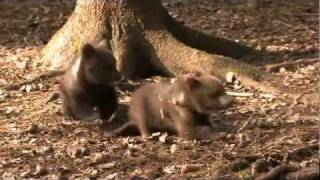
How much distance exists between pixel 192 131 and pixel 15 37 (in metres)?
4.18

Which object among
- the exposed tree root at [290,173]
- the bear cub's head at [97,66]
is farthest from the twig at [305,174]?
the bear cub's head at [97,66]

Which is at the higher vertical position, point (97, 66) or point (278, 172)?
point (97, 66)

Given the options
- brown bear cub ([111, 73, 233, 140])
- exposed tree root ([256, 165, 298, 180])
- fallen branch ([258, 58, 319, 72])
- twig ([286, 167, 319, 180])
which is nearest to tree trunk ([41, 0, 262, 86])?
fallen branch ([258, 58, 319, 72])

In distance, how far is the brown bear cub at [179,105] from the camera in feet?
18.1

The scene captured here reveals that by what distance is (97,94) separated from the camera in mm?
6387

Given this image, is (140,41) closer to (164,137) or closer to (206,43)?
(206,43)

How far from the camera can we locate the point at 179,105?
5629 millimetres

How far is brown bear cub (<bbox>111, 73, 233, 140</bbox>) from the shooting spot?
5508mm

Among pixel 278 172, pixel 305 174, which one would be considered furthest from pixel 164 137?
pixel 305 174

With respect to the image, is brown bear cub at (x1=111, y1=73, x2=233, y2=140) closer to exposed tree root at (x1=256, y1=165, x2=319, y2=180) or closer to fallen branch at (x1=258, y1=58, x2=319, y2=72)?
exposed tree root at (x1=256, y1=165, x2=319, y2=180)

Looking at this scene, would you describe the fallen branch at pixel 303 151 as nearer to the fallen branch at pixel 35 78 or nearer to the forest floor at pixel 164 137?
the forest floor at pixel 164 137

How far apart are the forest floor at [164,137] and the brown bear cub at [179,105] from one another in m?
0.09

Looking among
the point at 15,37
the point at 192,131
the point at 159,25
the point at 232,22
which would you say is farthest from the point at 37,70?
the point at 232,22

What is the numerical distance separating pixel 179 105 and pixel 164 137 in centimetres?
29
